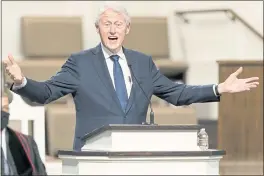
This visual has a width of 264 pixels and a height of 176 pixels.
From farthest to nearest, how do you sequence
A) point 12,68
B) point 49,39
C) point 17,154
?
1. point 49,39
2. point 17,154
3. point 12,68

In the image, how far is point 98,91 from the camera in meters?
3.24

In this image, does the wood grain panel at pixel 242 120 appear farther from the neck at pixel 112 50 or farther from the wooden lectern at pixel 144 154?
the wooden lectern at pixel 144 154

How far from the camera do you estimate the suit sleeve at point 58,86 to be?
3.14 meters

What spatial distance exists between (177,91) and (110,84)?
0.29 metres

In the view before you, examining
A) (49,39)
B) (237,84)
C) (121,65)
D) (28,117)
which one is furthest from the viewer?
(49,39)

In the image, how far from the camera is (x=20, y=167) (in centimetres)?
455

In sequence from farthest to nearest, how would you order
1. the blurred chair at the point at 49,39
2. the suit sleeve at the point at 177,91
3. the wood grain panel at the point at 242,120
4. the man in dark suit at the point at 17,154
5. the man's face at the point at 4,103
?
the blurred chair at the point at 49,39
the wood grain panel at the point at 242,120
the man's face at the point at 4,103
the man in dark suit at the point at 17,154
the suit sleeve at the point at 177,91

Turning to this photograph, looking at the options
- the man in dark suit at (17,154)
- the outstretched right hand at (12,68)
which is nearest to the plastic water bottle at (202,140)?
the outstretched right hand at (12,68)

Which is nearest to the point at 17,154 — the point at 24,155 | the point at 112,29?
the point at 24,155

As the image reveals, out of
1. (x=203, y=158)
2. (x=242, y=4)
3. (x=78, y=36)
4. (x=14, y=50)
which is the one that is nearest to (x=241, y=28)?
(x=242, y=4)

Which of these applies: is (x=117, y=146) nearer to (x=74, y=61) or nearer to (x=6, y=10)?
(x=74, y=61)

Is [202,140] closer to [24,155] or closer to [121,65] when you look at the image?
[121,65]

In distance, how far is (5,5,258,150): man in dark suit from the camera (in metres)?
3.22

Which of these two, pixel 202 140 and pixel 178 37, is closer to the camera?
pixel 202 140
